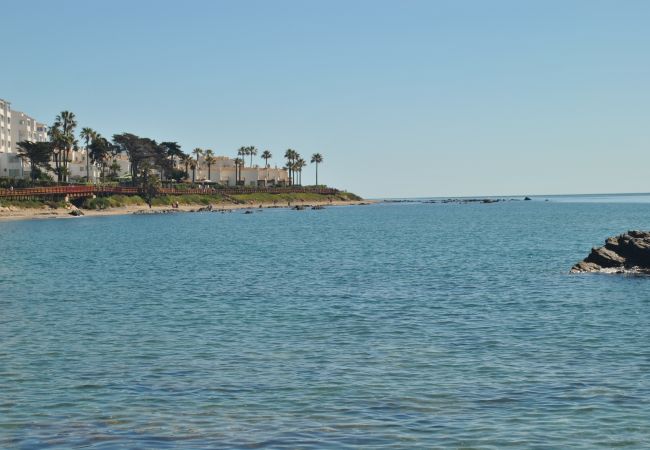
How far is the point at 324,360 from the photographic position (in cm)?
2406

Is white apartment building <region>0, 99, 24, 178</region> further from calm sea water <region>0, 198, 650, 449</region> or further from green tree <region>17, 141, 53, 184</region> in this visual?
calm sea water <region>0, 198, 650, 449</region>

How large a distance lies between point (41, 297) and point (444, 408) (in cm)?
2782

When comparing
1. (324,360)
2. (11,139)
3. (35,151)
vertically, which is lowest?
(324,360)

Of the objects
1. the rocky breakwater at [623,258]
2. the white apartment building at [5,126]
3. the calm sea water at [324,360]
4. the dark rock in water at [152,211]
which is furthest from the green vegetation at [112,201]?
the rocky breakwater at [623,258]

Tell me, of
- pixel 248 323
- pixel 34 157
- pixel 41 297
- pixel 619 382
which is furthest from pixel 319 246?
pixel 34 157

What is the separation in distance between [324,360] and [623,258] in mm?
35118

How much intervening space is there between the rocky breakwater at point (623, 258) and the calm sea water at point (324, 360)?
10.7 feet

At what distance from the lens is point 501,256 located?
229 ft

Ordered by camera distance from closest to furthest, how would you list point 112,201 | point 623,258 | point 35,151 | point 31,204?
point 623,258, point 31,204, point 35,151, point 112,201

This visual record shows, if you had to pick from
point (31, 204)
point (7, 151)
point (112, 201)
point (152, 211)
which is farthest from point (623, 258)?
point (7, 151)

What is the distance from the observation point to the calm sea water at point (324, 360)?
16891 millimetres

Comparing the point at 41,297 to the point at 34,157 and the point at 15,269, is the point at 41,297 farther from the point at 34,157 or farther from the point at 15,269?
the point at 34,157

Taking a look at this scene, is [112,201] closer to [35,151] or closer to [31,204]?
[35,151]

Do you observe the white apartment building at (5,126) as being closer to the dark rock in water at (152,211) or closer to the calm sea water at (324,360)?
the dark rock in water at (152,211)
